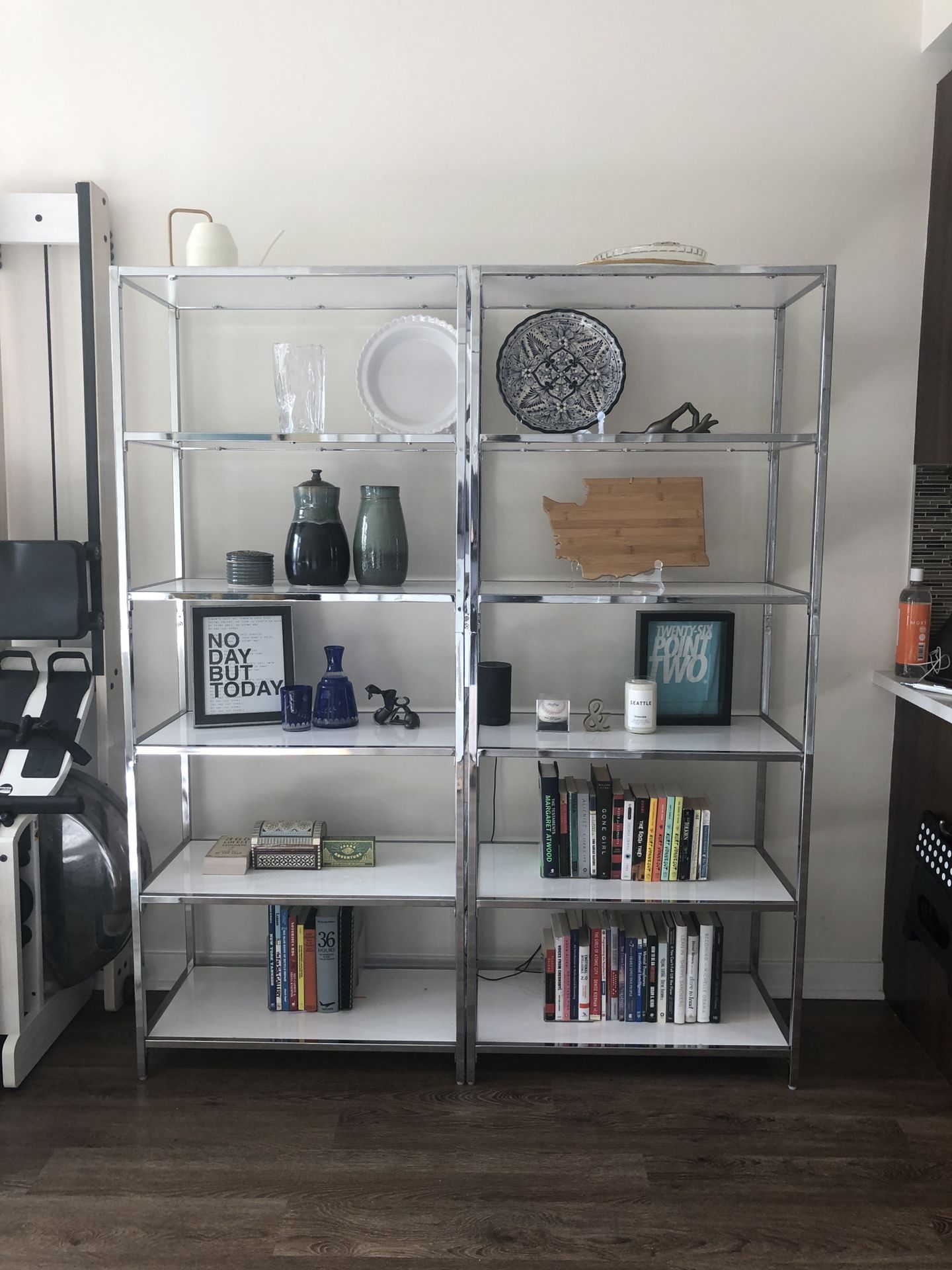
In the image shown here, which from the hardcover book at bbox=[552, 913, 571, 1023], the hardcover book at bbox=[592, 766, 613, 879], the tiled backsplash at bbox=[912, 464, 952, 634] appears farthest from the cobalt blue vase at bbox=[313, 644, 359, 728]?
the tiled backsplash at bbox=[912, 464, 952, 634]

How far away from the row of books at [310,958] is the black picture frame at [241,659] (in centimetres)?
50

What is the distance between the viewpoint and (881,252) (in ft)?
7.93

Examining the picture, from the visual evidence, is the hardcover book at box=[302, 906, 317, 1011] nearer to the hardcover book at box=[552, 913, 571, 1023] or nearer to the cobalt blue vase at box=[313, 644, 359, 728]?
the cobalt blue vase at box=[313, 644, 359, 728]

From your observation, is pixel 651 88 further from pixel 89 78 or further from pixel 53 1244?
pixel 53 1244

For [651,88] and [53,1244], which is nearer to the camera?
[53,1244]

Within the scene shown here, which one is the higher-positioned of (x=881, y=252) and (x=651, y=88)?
(x=651, y=88)

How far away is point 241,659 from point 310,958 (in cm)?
77

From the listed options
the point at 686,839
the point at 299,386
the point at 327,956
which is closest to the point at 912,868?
the point at 686,839

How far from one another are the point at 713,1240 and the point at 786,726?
1245 mm

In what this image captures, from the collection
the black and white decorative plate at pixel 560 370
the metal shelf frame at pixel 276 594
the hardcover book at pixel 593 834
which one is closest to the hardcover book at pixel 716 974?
the hardcover book at pixel 593 834

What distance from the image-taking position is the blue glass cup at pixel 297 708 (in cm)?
232

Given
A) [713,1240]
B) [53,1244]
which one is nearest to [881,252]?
[713,1240]

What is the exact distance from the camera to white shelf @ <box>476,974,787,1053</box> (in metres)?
2.24

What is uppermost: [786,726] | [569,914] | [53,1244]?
[786,726]
